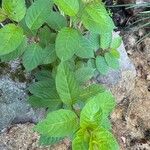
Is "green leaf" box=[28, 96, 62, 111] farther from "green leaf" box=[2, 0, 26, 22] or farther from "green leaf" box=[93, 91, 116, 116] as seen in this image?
"green leaf" box=[2, 0, 26, 22]

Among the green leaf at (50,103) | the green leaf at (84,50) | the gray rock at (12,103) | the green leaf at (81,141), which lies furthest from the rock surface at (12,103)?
the green leaf at (81,141)

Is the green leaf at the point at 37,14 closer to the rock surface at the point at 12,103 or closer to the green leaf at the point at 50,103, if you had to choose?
the green leaf at the point at 50,103

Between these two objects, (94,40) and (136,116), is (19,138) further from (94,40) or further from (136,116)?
(136,116)

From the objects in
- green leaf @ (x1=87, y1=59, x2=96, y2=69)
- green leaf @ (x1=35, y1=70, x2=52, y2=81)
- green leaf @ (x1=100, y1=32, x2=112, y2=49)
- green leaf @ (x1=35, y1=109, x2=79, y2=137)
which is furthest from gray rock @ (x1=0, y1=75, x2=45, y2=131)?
green leaf @ (x1=35, y1=109, x2=79, y2=137)

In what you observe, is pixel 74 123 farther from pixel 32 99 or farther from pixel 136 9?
pixel 136 9

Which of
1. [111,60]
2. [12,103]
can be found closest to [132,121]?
[111,60]

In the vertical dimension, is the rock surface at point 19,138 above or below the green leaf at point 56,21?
below

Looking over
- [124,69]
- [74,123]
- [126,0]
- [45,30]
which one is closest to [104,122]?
[74,123]
